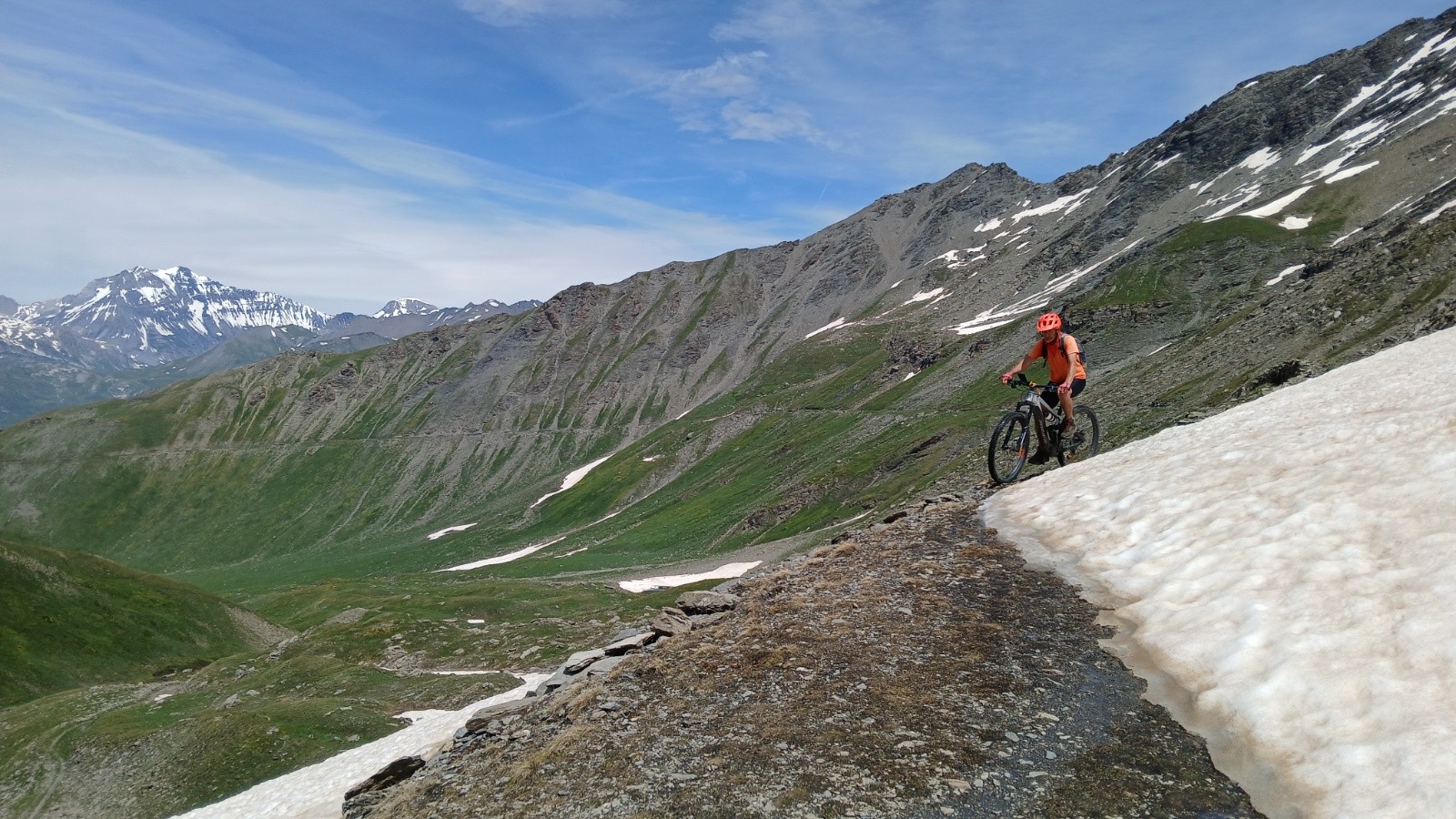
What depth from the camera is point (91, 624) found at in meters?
74.5

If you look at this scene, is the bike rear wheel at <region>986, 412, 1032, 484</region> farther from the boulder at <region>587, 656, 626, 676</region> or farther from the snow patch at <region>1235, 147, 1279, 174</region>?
the snow patch at <region>1235, 147, 1279, 174</region>

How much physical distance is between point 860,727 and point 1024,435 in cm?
1623

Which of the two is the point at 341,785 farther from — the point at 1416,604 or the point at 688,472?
the point at 688,472

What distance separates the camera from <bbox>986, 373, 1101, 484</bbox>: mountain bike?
23703 mm

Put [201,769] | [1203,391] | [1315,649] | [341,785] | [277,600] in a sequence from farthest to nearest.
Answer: [277,600], [1203,391], [201,769], [341,785], [1315,649]

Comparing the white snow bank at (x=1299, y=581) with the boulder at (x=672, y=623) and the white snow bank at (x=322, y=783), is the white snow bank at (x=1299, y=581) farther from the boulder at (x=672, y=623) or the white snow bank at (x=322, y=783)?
the white snow bank at (x=322, y=783)

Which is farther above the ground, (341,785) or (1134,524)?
(1134,524)

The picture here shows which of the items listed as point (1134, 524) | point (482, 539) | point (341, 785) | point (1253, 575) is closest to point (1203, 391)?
point (1134, 524)

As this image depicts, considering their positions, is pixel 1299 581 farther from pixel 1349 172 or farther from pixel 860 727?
pixel 1349 172

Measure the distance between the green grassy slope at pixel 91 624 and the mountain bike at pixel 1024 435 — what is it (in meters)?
77.0

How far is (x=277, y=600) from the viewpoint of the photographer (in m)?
113

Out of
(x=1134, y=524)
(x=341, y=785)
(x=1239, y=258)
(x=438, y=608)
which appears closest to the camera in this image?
(x=1134, y=524)

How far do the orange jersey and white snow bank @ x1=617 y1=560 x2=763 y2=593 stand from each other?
219ft

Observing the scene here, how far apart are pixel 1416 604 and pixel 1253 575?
2481mm
